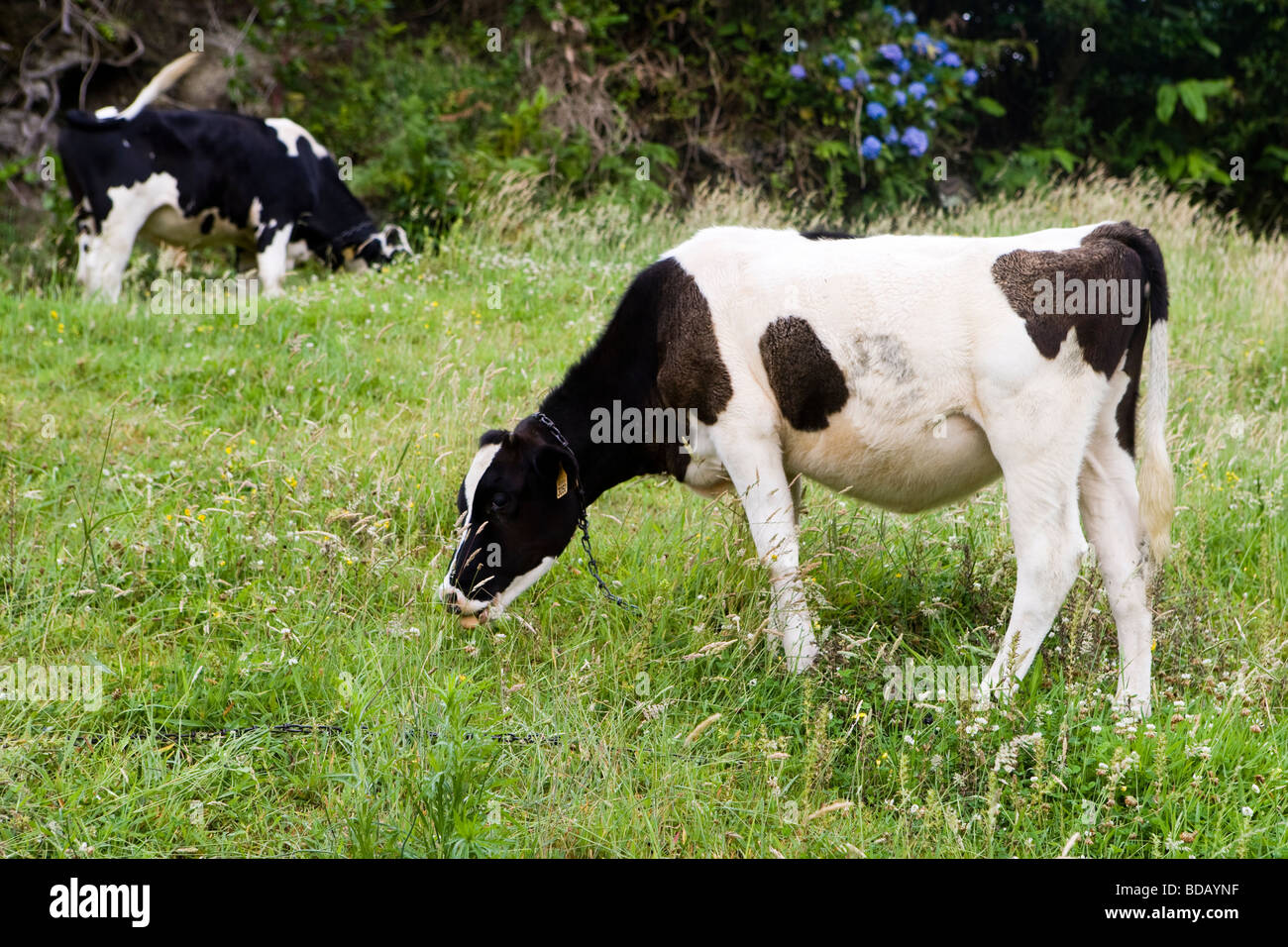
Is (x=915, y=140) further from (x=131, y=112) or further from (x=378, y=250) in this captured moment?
(x=131, y=112)

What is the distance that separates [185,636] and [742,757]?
2.30m

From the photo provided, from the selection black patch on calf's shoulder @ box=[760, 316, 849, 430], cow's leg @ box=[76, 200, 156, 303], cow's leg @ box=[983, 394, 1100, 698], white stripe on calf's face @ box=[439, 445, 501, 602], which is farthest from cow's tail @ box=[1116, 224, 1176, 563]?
cow's leg @ box=[76, 200, 156, 303]

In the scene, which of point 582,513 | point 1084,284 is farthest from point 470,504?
point 1084,284

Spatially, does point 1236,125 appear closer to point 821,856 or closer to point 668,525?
point 668,525

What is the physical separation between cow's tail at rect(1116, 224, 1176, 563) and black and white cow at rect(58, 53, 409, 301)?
7061 millimetres

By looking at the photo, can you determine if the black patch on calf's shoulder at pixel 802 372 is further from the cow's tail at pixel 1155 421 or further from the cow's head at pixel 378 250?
the cow's head at pixel 378 250

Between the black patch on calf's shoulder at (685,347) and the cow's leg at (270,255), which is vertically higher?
the cow's leg at (270,255)

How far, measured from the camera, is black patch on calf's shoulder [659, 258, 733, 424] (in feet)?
→ 15.6

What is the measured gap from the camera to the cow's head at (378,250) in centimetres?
1016

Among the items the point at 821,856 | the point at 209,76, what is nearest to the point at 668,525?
the point at 821,856

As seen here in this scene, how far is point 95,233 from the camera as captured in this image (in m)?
9.55

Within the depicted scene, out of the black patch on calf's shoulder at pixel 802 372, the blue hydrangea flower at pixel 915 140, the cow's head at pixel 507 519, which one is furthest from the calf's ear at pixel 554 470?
the blue hydrangea flower at pixel 915 140

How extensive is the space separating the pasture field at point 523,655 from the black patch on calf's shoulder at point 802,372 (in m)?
0.66

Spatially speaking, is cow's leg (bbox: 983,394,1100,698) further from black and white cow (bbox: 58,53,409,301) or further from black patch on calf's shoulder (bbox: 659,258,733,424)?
black and white cow (bbox: 58,53,409,301)
